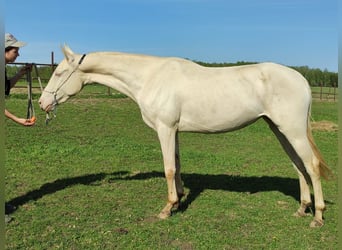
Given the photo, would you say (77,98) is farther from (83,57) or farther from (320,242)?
(320,242)

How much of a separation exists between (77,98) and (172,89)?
48.6 ft

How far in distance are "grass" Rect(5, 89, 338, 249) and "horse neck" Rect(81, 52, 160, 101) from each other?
1709 millimetres

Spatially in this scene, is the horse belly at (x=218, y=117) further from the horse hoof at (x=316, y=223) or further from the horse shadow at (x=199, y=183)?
the horse hoof at (x=316, y=223)

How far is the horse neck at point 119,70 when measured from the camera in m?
4.75

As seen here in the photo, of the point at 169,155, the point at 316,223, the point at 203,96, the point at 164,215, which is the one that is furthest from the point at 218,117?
the point at 316,223

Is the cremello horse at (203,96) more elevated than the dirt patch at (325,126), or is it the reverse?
the cremello horse at (203,96)

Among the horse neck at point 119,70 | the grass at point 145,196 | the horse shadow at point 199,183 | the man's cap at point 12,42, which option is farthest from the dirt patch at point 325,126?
the man's cap at point 12,42

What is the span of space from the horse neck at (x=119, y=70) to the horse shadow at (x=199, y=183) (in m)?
1.90

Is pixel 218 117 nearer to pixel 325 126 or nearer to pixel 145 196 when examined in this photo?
pixel 145 196

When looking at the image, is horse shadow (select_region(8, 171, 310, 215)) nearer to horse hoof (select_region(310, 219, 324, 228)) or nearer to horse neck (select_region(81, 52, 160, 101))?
horse hoof (select_region(310, 219, 324, 228))

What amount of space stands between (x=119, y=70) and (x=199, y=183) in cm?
259

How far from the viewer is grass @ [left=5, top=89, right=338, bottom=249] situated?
3.99m

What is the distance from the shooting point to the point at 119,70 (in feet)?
15.8

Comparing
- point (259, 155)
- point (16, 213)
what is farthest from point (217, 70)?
point (259, 155)
